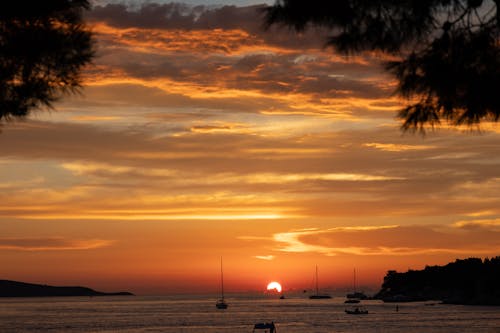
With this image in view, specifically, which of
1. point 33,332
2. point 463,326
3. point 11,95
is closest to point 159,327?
point 33,332

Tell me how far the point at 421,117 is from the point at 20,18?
690 centimetres

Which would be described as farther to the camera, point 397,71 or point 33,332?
point 33,332

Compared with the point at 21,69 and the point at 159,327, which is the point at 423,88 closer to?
the point at 21,69

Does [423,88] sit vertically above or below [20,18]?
below

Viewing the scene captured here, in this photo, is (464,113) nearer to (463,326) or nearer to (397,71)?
(397,71)

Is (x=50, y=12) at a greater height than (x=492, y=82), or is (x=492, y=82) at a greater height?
(x=50, y=12)

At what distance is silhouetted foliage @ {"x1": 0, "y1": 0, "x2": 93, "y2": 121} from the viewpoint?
515 inches

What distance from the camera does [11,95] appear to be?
44.2 ft

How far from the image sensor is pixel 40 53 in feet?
43.4

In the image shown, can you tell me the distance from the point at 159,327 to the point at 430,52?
423 feet

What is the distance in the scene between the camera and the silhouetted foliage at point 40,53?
515 inches

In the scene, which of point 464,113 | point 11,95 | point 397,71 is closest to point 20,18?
point 11,95

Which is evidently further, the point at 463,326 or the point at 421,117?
the point at 463,326

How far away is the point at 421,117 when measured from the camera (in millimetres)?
13633
